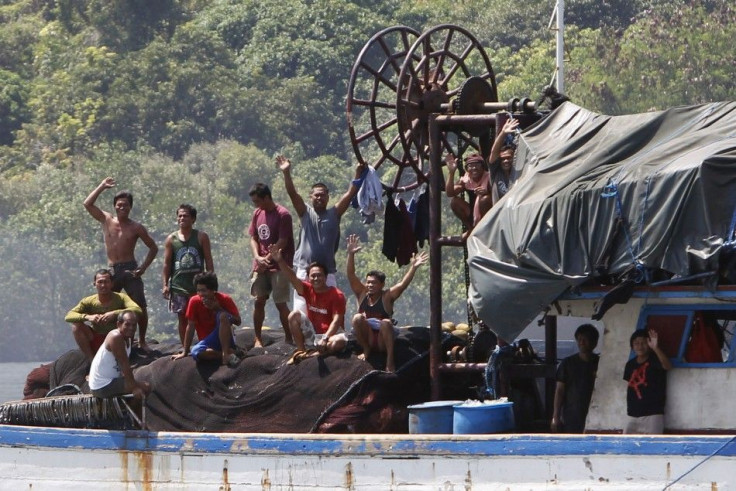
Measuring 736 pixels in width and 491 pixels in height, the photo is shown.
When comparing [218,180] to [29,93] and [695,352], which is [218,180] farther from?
[695,352]

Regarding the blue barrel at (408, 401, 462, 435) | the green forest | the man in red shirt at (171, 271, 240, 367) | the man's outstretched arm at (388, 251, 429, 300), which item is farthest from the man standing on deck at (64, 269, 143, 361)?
the green forest

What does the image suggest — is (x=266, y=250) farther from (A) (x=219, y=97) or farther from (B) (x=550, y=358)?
(A) (x=219, y=97)

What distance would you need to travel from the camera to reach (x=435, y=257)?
14.4m

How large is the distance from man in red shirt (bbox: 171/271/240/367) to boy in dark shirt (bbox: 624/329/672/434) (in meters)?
4.01

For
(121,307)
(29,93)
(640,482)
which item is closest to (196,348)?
(121,307)

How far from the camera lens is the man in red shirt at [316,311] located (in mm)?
14664

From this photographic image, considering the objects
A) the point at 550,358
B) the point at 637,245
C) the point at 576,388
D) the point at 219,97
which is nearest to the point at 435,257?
the point at 550,358

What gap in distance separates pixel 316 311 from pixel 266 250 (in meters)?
1.26

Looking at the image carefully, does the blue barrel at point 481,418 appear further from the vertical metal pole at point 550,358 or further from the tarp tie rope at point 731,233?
the tarp tie rope at point 731,233

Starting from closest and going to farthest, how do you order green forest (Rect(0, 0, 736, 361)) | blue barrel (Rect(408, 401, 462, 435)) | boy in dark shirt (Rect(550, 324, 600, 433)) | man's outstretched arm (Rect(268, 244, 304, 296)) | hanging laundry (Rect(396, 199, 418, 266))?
1. boy in dark shirt (Rect(550, 324, 600, 433))
2. blue barrel (Rect(408, 401, 462, 435))
3. man's outstretched arm (Rect(268, 244, 304, 296))
4. hanging laundry (Rect(396, 199, 418, 266))
5. green forest (Rect(0, 0, 736, 361))

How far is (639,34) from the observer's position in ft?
191

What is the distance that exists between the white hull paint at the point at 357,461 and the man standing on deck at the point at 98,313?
1.50 m

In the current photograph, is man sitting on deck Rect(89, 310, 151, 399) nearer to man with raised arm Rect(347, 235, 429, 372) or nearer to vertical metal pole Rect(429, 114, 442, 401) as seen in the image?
man with raised arm Rect(347, 235, 429, 372)

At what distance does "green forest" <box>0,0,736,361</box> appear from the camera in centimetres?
5566
